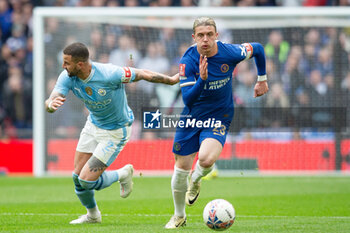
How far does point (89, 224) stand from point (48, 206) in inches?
100

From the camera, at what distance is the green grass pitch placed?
812cm

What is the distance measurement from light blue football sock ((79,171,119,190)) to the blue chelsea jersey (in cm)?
145

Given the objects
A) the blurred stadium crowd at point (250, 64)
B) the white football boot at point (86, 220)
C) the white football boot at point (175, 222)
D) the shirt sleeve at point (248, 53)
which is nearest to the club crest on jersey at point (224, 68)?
the shirt sleeve at point (248, 53)

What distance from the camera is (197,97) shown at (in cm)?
768

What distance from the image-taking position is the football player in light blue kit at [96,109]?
8.11 m

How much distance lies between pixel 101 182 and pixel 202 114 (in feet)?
5.41

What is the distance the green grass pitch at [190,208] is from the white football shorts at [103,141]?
36.0 inches

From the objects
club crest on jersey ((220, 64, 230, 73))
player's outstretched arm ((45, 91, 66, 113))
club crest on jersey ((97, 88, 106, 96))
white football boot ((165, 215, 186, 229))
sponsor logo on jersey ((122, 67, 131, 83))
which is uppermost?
club crest on jersey ((220, 64, 230, 73))

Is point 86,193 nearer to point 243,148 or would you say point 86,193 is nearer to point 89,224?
point 89,224

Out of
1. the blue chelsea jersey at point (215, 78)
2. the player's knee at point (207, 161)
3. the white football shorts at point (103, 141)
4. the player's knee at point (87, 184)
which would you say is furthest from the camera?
the white football shorts at point (103, 141)

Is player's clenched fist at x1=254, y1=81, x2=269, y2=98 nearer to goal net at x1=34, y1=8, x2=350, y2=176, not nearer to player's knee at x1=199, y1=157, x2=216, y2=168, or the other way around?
player's knee at x1=199, y1=157, x2=216, y2=168

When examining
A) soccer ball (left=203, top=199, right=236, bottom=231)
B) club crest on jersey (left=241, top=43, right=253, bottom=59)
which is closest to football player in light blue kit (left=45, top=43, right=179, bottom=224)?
club crest on jersey (left=241, top=43, right=253, bottom=59)

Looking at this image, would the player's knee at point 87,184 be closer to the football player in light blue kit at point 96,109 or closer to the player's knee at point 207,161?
the football player in light blue kit at point 96,109

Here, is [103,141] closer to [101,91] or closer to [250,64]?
[101,91]
